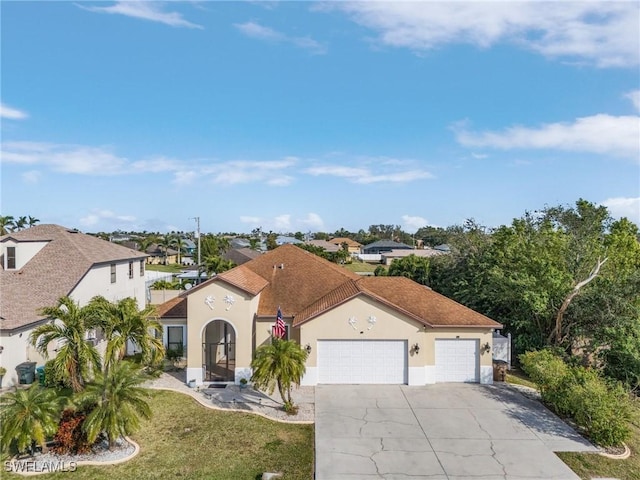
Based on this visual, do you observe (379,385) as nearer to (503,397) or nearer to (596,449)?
(503,397)

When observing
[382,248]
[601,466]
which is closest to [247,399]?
[601,466]

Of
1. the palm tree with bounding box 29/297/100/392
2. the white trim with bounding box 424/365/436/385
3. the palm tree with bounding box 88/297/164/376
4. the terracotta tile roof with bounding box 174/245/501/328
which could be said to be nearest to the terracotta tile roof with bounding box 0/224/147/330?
the palm tree with bounding box 29/297/100/392

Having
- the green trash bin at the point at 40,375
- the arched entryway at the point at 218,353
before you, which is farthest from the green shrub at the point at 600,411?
the green trash bin at the point at 40,375

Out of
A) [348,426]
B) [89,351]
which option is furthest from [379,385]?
[89,351]

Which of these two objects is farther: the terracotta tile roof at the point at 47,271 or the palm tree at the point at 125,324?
the terracotta tile roof at the point at 47,271

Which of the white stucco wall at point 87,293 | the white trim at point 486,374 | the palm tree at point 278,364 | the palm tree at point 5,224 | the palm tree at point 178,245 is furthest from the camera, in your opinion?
the palm tree at point 178,245

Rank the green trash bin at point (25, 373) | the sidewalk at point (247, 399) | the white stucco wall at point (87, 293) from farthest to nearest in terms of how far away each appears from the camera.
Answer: the green trash bin at point (25, 373), the white stucco wall at point (87, 293), the sidewalk at point (247, 399)

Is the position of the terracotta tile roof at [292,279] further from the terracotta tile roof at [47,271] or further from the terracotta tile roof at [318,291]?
the terracotta tile roof at [47,271]
